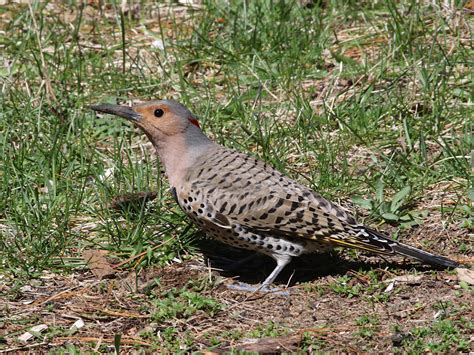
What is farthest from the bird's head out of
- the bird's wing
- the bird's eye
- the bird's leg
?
the bird's leg

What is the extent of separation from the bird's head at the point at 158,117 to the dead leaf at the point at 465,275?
1921 mm

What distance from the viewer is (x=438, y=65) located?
7391 mm

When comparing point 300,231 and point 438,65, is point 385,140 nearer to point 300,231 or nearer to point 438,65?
point 438,65

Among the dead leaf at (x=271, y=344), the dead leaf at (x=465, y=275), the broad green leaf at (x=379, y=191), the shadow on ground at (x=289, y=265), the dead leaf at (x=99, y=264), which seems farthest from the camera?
the broad green leaf at (x=379, y=191)

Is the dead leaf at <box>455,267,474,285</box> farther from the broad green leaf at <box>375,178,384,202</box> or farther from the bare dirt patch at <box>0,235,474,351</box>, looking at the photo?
the broad green leaf at <box>375,178,384,202</box>

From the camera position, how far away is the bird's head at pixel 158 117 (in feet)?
19.6

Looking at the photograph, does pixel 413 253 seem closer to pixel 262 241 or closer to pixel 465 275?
pixel 465 275

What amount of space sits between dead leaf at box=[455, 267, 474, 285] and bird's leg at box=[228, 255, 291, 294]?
1012 mm

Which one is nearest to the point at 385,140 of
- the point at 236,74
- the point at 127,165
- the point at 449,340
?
the point at 236,74

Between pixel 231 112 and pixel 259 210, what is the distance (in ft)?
6.49

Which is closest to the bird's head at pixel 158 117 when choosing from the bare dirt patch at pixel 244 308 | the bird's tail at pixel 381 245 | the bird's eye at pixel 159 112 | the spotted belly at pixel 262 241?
the bird's eye at pixel 159 112

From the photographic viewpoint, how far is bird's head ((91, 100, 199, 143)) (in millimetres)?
5969

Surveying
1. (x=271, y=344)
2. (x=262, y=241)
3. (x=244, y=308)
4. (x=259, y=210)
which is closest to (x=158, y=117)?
(x=259, y=210)

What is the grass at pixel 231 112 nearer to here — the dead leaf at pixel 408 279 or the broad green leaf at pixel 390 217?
the broad green leaf at pixel 390 217
